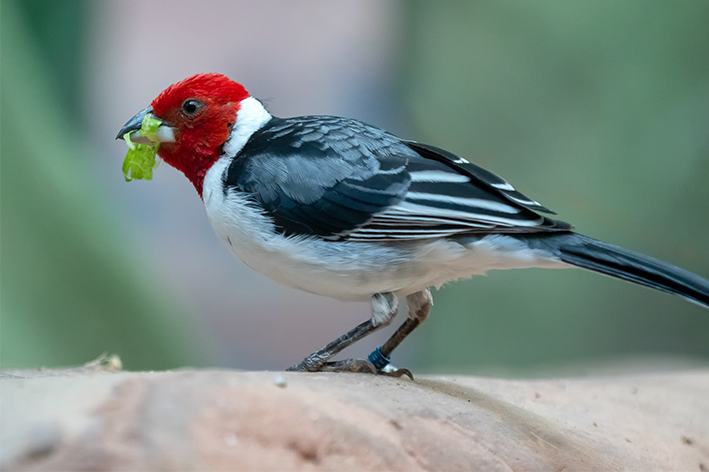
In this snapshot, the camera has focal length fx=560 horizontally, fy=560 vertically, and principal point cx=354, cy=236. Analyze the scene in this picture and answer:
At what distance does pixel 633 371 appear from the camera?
14.5 feet

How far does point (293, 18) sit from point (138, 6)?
119 centimetres

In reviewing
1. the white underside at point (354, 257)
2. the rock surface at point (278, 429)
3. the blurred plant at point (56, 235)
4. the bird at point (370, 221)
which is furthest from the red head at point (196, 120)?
the blurred plant at point (56, 235)

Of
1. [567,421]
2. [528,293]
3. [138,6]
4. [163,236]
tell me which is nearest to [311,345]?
[163,236]

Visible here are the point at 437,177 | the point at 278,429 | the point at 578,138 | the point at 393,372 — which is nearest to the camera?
the point at 278,429

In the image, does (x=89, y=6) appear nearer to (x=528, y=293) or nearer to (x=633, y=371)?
(x=528, y=293)

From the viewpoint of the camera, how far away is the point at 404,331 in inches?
98.0

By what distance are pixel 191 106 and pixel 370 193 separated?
90cm

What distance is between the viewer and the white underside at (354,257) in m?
2.04

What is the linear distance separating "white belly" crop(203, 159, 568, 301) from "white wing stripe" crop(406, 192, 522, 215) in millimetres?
104

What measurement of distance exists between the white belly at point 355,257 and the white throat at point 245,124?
299mm

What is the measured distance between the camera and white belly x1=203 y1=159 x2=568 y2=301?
80.4 inches

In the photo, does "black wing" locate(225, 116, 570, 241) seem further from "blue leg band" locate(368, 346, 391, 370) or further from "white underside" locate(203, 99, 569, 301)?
"blue leg band" locate(368, 346, 391, 370)

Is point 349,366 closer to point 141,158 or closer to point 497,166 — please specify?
point 141,158

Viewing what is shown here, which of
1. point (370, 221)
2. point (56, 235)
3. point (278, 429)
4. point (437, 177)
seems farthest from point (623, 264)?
point (56, 235)
